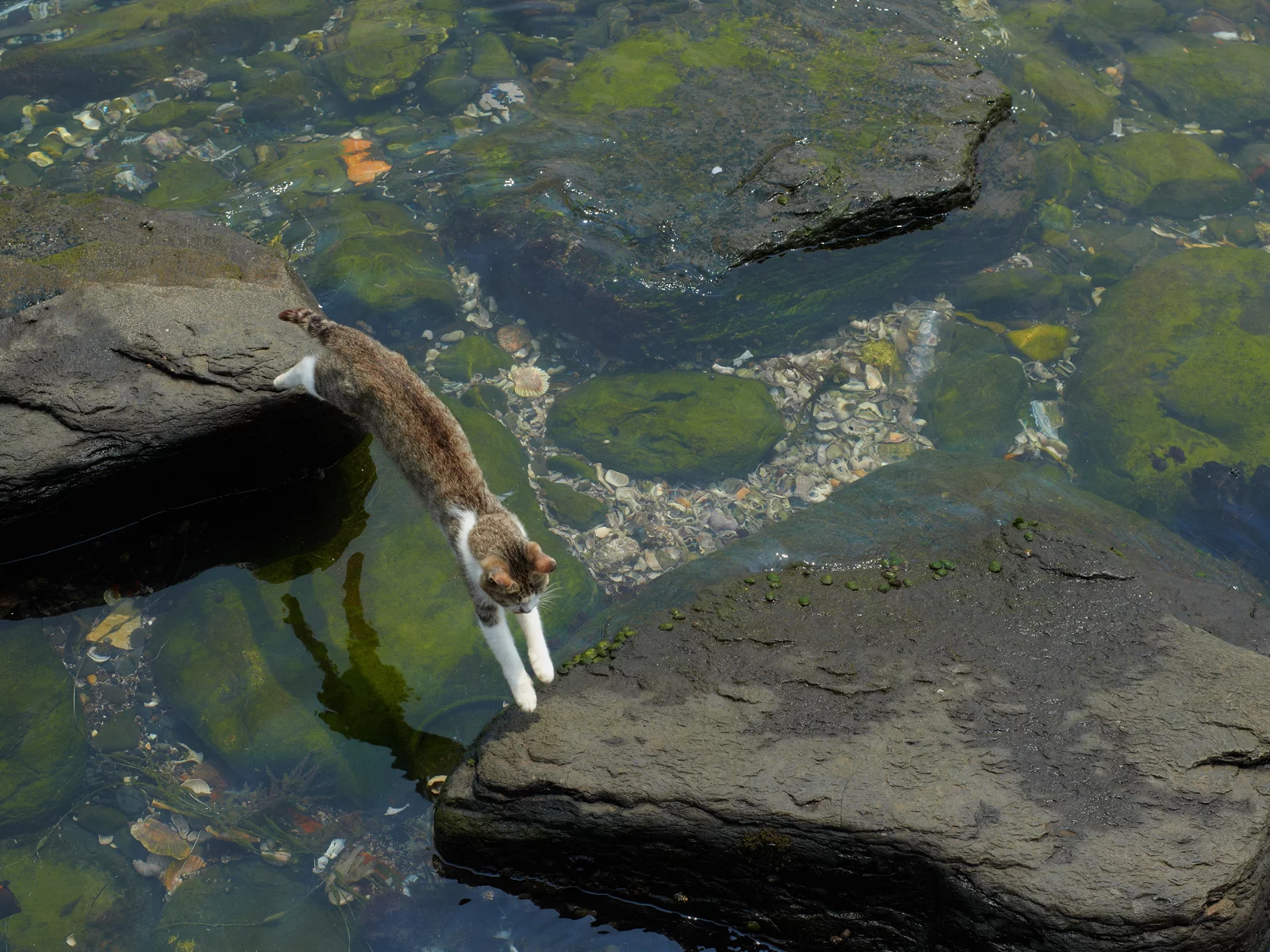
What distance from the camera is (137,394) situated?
5902mm

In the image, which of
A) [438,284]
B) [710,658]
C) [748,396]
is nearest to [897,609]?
[710,658]

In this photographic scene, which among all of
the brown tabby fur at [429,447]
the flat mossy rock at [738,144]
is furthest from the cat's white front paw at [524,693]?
the flat mossy rock at [738,144]

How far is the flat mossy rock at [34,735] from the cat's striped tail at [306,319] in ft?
9.26

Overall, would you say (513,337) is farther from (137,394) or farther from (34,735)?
(34,735)

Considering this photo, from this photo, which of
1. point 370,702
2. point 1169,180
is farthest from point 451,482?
point 1169,180

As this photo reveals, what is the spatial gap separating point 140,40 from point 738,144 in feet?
27.1

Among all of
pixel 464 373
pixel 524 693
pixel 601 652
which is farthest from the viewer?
pixel 464 373

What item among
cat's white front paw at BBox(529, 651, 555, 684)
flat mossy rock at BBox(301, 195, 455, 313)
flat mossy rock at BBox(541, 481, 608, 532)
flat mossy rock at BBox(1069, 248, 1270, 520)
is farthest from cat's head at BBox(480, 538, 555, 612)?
flat mossy rock at BBox(1069, 248, 1270, 520)

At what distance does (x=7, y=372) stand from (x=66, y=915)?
3.43 metres

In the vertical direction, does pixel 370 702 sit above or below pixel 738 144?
below

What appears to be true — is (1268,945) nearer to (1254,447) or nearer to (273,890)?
(1254,447)

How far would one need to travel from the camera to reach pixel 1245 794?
15.0 ft

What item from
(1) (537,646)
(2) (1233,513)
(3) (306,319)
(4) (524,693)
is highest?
(3) (306,319)

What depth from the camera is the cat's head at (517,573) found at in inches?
180
